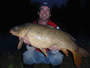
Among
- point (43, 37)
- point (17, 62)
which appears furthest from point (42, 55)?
point (17, 62)

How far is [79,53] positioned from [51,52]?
0.50 metres

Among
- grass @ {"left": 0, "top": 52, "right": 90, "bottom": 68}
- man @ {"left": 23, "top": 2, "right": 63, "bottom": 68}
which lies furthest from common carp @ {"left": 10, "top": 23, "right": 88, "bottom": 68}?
grass @ {"left": 0, "top": 52, "right": 90, "bottom": 68}

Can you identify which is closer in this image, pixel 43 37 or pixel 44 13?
pixel 43 37

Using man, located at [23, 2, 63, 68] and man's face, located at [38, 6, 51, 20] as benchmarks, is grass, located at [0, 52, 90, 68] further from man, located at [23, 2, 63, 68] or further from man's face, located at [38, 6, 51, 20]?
man's face, located at [38, 6, 51, 20]

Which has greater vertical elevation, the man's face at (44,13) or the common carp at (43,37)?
the man's face at (44,13)

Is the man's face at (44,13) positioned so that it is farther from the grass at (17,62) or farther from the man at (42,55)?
the grass at (17,62)

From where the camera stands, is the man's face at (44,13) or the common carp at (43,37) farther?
the man's face at (44,13)

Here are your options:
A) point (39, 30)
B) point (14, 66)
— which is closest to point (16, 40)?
point (14, 66)

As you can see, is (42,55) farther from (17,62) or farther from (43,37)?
(17,62)

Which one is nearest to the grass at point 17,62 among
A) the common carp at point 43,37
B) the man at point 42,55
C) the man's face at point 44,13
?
the man at point 42,55

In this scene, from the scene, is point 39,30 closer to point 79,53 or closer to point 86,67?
point 79,53

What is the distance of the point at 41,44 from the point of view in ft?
8.25

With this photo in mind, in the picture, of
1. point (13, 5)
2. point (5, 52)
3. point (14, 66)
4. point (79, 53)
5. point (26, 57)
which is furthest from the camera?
point (13, 5)

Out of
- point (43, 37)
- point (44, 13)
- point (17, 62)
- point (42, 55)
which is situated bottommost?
point (17, 62)
